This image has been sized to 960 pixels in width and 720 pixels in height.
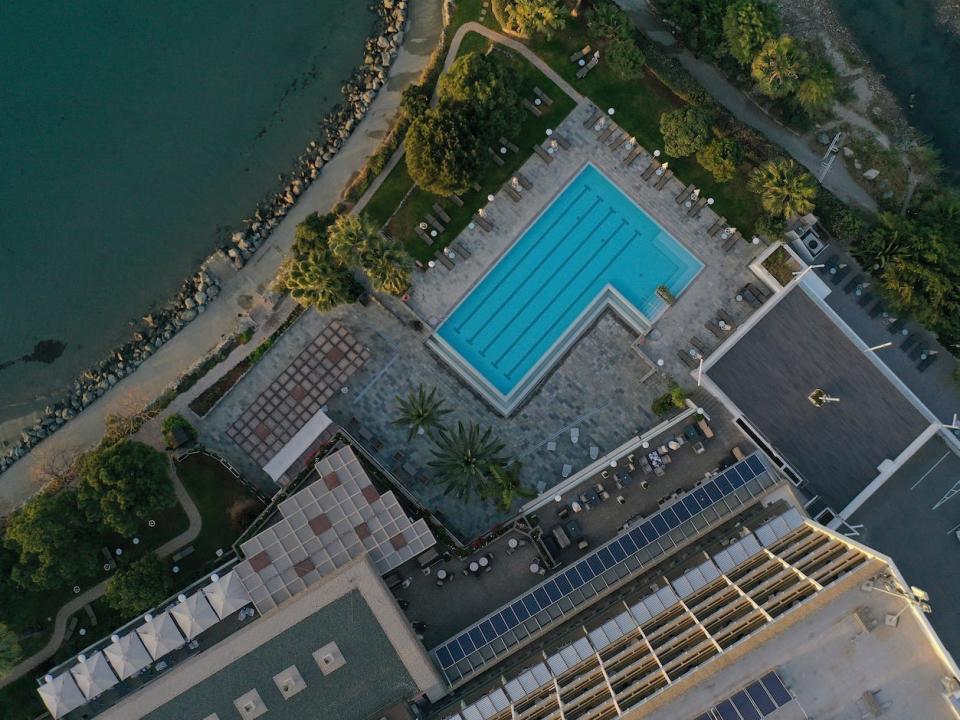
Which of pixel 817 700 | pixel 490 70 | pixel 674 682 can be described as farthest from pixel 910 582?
pixel 490 70

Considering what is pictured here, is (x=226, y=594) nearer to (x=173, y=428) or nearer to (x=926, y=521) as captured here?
(x=173, y=428)

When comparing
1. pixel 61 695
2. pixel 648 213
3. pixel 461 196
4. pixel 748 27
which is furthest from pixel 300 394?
pixel 748 27

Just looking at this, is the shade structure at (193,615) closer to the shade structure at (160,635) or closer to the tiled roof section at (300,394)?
the shade structure at (160,635)

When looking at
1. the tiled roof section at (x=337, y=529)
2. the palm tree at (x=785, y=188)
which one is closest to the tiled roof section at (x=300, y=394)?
the tiled roof section at (x=337, y=529)

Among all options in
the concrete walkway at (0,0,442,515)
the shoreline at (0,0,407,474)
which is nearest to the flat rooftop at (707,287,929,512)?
the concrete walkway at (0,0,442,515)

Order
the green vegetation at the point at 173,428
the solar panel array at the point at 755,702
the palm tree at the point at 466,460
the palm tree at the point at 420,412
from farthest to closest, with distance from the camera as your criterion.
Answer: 1. the green vegetation at the point at 173,428
2. the palm tree at the point at 420,412
3. the palm tree at the point at 466,460
4. the solar panel array at the point at 755,702
